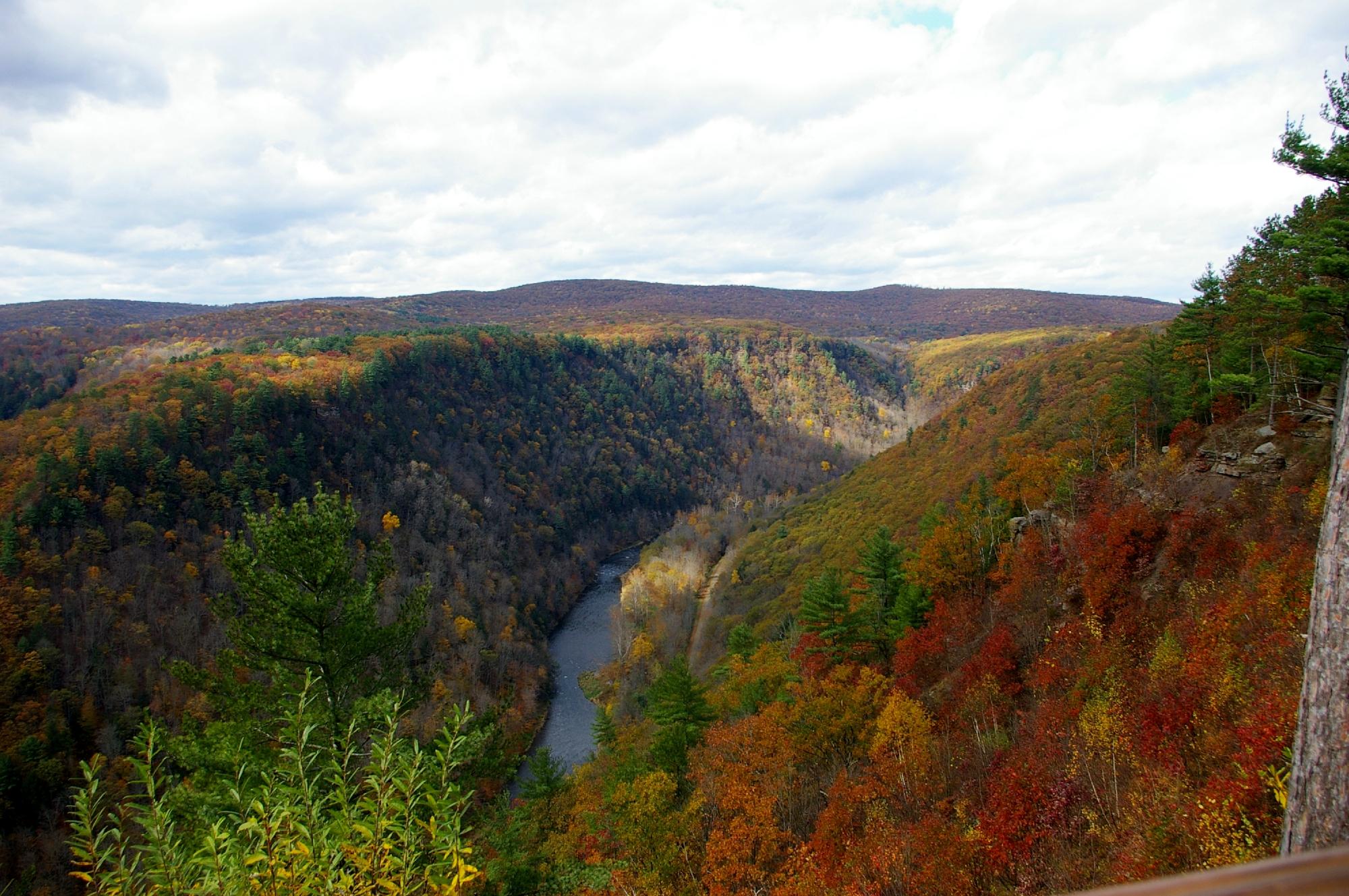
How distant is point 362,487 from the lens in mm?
80812

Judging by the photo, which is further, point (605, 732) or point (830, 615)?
point (605, 732)

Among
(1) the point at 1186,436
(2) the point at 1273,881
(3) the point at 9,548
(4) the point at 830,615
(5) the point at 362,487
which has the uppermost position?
(2) the point at 1273,881

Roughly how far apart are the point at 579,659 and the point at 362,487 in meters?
37.0

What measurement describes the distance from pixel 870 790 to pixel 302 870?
18.1m

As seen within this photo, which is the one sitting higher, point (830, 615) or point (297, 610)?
point (297, 610)

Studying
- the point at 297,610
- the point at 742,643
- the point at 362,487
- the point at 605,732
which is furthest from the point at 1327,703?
the point at 362,487

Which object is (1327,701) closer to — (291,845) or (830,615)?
(291,845)

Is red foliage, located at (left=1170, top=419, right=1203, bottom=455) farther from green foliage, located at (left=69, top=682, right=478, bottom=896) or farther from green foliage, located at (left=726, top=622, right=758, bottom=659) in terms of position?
green foliage, located at (left=69, top=682, right=478, bottom=896)

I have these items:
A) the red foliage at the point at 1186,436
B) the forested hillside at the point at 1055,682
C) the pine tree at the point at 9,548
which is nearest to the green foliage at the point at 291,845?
the forested hillside at the point at 1055,682

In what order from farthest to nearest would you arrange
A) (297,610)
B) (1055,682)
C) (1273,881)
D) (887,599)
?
(887,599) < (1055,682) < (297,610) < (1273,881)

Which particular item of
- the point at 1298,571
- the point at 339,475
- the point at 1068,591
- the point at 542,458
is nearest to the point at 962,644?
the point at 1068,591

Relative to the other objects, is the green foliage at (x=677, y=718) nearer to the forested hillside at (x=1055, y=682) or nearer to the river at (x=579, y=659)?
the forested hillside at (x=1055, y=682)

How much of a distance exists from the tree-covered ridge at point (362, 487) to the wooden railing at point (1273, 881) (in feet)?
45.2

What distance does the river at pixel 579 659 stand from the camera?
54.2 metres
